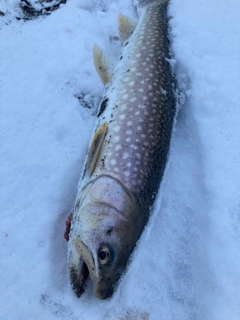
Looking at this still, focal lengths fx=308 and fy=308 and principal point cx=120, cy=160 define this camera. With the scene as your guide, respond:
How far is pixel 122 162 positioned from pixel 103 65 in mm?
1338

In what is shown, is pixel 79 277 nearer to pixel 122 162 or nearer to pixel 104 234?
pixel 104 234

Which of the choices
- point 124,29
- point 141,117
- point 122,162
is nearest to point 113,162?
point 122,162

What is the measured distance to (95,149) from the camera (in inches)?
102

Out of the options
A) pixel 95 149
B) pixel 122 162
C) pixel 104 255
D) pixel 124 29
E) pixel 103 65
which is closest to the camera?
pixel 104 255

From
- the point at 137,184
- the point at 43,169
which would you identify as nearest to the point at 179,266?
the point at 137,184

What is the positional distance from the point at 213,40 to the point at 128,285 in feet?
9.38

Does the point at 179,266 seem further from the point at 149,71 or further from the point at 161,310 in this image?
the point at 149,71

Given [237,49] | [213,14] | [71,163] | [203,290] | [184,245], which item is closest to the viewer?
[203,290]

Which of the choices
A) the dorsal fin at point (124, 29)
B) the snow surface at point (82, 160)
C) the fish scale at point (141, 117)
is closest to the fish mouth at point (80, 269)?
the snow surface at point (82, 160)

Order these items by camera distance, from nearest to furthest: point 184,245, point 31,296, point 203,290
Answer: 1. point 31,296
2. point 203,290
3. point 184,245

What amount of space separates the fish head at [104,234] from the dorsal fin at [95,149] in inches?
9.6

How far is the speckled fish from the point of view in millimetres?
2133

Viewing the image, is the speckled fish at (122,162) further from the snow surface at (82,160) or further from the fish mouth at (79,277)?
the snow surface at (82,160)

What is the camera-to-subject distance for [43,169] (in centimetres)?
273
